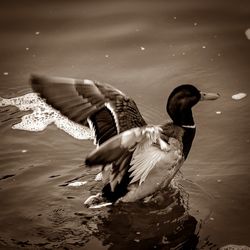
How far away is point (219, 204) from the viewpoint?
3.93 metres

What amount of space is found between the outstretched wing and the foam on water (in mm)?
920

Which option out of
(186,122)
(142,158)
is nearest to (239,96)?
(186,122)

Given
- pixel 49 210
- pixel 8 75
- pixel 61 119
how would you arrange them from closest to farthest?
pixel 49 210
pixel 61 119
pixel 8 75

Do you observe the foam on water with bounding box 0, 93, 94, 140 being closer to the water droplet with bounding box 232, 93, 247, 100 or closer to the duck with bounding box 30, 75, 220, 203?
the duck with bounding box 30, 75, 220, 203

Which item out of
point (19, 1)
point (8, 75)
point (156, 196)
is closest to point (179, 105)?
point (156, 196)

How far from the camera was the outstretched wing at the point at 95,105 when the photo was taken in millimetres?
3625

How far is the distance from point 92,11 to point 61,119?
6.42ft

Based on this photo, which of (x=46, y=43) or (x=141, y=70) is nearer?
(x=141, y=70)

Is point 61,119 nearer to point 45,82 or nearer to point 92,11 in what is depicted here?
point 45,82

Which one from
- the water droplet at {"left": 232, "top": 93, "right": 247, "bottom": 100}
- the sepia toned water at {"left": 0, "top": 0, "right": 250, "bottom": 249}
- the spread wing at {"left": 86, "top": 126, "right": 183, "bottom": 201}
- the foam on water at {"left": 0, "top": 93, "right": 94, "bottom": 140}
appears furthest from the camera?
the water droplet at {"left": 232, "top": 93, "right": 247, "bottom": 100}

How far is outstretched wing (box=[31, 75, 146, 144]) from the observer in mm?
3625

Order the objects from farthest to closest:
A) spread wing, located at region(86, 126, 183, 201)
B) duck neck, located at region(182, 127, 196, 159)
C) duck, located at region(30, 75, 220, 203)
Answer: duck neck, located at region(182, 127, 196, 159) < duck, located at region(30, 75, 220, 203) < spread wing, located at region(86, 126, 183, 201)

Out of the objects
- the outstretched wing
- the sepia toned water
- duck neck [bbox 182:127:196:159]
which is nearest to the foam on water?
the sepia toned water

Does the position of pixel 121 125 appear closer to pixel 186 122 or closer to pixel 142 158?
pixel 142 158
